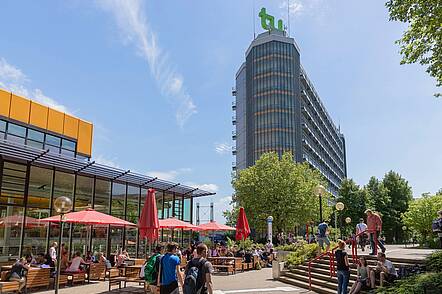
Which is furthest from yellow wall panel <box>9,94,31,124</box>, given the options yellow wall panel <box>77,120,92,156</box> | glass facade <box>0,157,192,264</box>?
glass facade <box>0,157,192,264</box>

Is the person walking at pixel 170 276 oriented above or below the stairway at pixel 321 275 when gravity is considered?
above

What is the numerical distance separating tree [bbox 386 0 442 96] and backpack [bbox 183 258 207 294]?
9520mm

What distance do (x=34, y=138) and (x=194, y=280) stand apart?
793 inches

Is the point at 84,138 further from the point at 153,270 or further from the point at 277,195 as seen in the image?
the point at 153,270

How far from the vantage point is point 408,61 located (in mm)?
13797

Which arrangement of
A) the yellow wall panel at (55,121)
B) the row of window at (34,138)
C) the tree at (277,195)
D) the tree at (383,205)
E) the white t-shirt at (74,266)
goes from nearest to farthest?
the white t-shirt at (74,266) < the row of window at (34,138) < the yellow wall panel at (55,121) < the tree at (277,195) < the tree at (383,205)

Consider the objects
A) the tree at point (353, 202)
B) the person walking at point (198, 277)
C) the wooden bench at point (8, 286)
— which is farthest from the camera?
the tree at point (353, 202)

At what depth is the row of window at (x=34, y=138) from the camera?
2212 cm

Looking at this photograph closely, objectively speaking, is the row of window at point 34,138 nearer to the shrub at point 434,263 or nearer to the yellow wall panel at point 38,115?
the yellow wall panel at point 38,115

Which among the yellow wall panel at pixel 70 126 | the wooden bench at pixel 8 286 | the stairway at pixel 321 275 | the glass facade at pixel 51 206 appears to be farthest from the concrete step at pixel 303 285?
the yellow wall panel at pixel 70 126

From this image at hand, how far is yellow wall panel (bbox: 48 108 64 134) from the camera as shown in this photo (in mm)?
24875

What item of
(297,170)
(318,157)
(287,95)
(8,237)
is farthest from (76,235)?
(318,157)

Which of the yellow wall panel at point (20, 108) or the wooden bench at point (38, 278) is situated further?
the yellow wall panel at point (20, 108)

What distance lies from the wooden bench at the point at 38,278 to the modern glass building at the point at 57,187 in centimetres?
464
